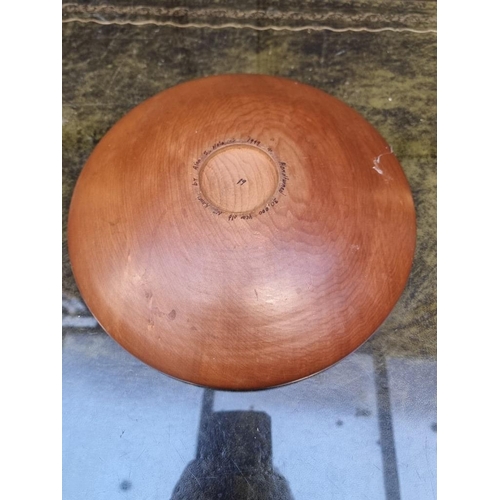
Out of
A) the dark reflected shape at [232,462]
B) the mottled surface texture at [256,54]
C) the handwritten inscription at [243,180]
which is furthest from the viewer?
the mottled surface texture at [256,54]

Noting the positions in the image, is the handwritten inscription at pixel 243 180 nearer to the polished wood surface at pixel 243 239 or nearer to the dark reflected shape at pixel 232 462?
the polished wood surface at pixel 243 239

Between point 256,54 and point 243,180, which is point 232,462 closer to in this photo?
point 243,180

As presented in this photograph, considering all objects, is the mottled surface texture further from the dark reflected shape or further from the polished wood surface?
the dark reflected shape

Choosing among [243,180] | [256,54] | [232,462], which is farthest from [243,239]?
[256,54]

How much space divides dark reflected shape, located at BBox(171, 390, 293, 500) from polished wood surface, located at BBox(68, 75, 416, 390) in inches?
10.5

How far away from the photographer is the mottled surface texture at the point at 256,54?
1012 mm

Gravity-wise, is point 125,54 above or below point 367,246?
above

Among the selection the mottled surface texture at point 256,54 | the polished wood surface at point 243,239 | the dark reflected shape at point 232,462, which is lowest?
the dark reflected shape at point 232,462

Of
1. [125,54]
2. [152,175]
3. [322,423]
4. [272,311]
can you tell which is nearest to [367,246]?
[272,311]

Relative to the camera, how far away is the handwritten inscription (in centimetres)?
59

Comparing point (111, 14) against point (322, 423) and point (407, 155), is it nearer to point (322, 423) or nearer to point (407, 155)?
point (407, 155)

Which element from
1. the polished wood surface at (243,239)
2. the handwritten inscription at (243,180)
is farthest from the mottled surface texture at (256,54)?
the handwritten inscription at (243,180)

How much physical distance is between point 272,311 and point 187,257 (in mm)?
115

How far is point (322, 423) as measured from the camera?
2.95 ft
